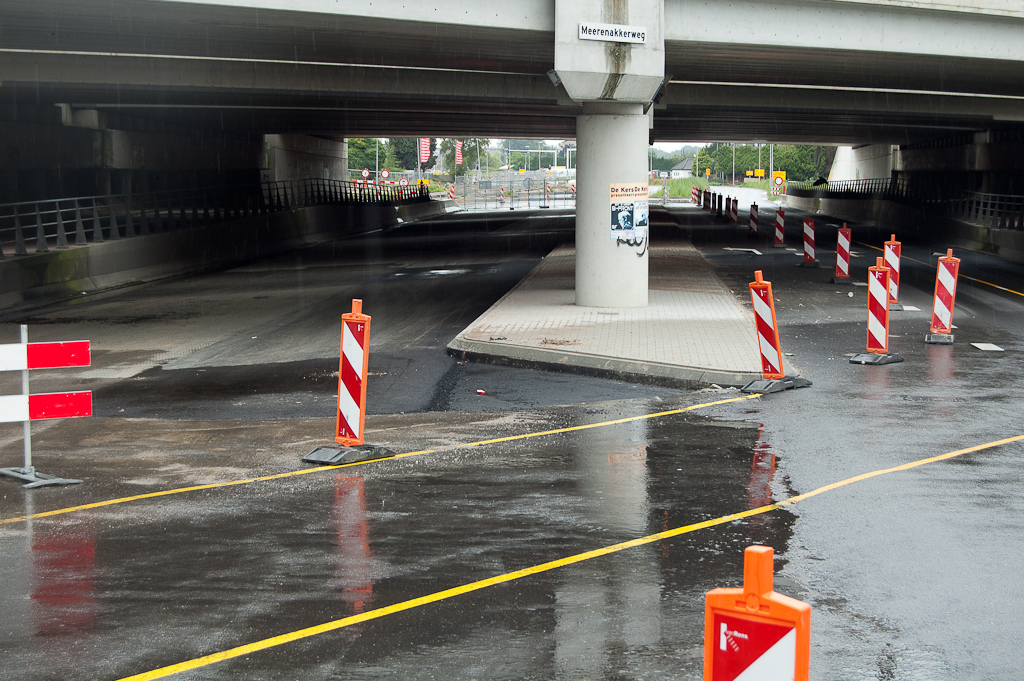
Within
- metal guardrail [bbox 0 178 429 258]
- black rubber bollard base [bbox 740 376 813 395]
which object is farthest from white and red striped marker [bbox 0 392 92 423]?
metal guardrail [bbox 0 178 429 258]

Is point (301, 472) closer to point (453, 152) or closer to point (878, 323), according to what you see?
point (878, 323)

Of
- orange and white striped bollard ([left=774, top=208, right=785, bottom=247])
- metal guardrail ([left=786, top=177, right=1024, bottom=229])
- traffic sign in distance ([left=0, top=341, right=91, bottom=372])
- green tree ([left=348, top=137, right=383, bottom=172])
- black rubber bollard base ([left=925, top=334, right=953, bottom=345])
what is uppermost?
green tree ([left=348, top=137, right=383, bottom=172])

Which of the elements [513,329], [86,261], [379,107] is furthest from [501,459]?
[379,107]

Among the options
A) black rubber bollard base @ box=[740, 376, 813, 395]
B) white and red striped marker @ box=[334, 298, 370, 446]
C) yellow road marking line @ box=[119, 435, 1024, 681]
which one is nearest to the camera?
yellow road marking line @ box=[119, 435, 1024, 681]

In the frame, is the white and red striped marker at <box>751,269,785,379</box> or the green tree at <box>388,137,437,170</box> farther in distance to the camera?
the green tree at <box>388,137,437,170</box>

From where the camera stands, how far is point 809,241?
28.1m

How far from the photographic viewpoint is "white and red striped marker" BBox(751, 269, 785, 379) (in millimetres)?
12188

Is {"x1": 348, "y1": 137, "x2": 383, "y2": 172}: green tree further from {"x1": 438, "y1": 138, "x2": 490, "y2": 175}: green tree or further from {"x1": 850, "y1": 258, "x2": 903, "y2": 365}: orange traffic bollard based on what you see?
{"x1": 850, "y1": 258, "x2": 903, "y2": 365}: orange traffic bollard

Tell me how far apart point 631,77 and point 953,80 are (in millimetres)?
12362

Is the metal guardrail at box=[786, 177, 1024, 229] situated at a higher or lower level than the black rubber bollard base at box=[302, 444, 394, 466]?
higher

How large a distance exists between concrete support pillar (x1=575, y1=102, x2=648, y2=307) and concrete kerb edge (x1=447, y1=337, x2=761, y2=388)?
4.36 metres

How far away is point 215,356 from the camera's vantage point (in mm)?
15547

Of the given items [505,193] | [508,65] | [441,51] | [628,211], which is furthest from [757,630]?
[505,193]

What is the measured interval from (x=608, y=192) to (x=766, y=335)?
22.6 feet
